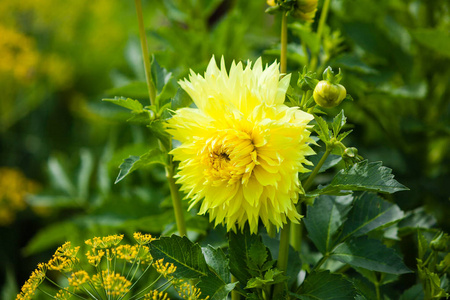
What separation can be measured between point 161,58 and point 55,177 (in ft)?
1.83

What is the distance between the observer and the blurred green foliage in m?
0.87

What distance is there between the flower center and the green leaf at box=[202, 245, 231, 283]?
98 mm

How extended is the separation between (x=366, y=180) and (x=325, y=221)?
0.16 metres

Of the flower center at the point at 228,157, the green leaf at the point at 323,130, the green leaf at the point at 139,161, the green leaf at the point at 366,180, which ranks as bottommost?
the green leaf at the point at 366,180

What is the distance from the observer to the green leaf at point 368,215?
0.63 m

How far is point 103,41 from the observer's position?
1.72 metres

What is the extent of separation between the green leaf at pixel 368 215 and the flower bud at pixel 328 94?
228 mm

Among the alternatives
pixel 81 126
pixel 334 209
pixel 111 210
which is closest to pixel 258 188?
pixel 334 209

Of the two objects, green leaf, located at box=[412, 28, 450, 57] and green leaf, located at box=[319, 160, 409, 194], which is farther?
green leaf, located at box=[412, 28, 450, 57]

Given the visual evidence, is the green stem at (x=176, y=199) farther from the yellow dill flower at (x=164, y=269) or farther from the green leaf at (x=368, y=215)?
the green leaf at (x=368, y=215)

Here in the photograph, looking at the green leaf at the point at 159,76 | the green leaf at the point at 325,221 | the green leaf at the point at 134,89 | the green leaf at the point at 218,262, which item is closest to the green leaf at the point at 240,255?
the green leaf at the point at 218,262

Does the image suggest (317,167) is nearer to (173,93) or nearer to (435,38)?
(173,93)

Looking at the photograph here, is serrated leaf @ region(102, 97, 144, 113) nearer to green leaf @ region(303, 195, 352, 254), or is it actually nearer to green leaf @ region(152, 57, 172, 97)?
green leaf @ region(152, 57, 172, 97)

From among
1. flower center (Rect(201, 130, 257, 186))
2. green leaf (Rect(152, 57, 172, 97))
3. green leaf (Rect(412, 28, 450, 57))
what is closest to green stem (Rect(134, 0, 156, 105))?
green leaf (Rect(152, 57, 172, 97))
